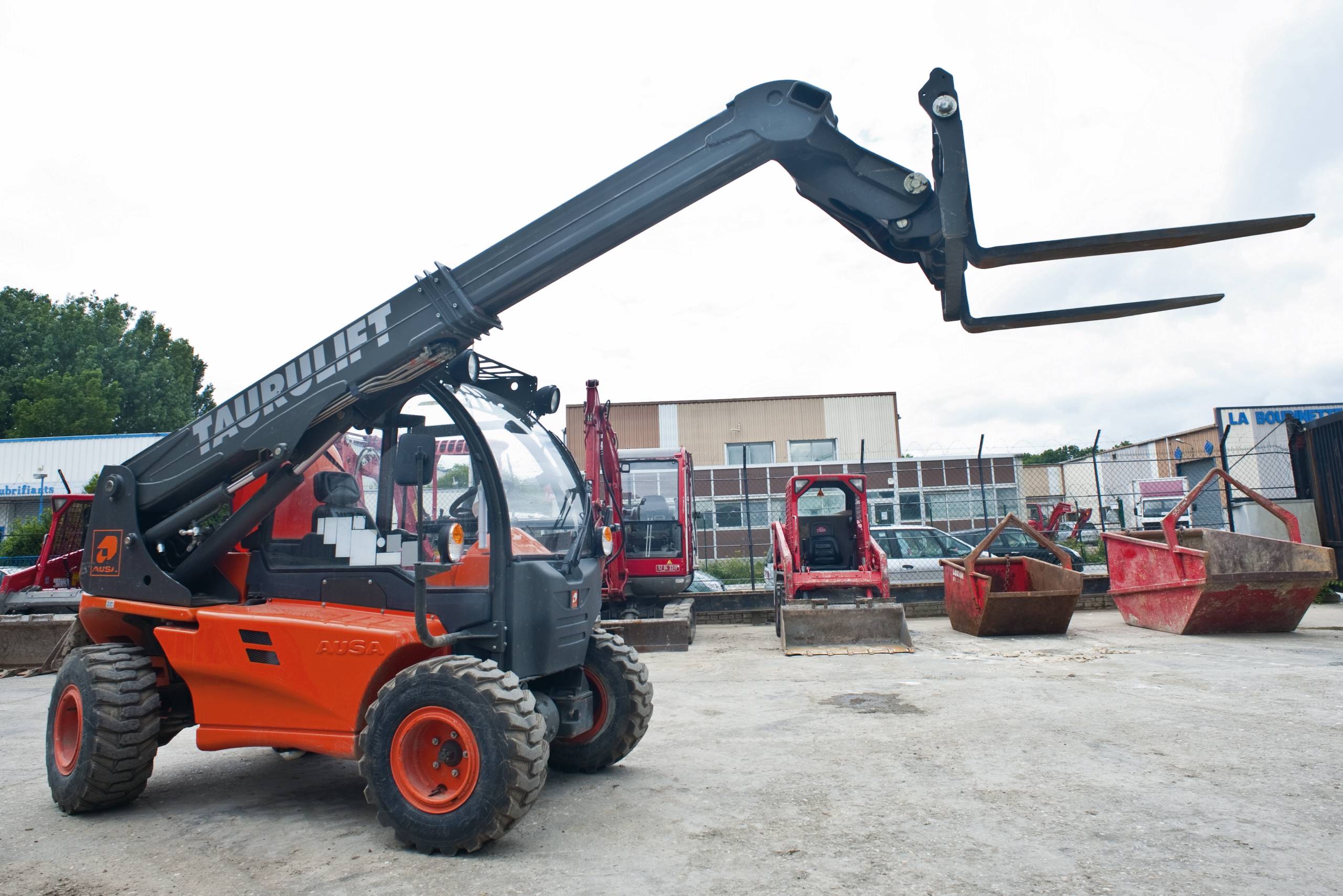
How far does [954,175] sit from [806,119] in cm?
78

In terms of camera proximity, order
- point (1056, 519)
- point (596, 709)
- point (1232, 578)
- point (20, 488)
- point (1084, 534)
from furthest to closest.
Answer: point (20, 488)
point (1084, 534)
point (1056, 519)
point (1232, 578)
point (596, 709)

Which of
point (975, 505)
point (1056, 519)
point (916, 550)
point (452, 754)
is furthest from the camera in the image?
point (975, 505)

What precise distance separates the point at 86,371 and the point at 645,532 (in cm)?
3563

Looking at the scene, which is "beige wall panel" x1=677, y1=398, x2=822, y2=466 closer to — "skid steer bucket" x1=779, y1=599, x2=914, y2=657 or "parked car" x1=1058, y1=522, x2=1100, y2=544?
"parked car" x1=1058, y1=522, x2=1100, y2=544

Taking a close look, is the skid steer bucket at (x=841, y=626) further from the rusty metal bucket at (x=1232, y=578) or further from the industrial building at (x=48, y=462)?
the industrial building at (x=48, y=462)

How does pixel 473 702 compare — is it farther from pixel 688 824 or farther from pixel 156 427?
pixel 156 427

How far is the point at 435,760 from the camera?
3.94 meters

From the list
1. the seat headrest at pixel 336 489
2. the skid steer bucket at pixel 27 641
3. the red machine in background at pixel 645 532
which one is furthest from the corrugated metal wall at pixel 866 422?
the seat headrest at pixel 336 489

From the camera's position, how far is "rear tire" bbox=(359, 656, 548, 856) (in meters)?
3.67

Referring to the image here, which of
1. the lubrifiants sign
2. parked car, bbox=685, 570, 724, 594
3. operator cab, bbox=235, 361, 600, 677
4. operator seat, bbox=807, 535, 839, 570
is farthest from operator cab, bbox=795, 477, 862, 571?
the lubrifiants sign

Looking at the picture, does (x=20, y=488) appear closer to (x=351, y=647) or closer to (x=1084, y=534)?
(x=351, y=647)

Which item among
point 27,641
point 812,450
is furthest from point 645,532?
point 812,450

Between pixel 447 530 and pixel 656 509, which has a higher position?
pixel 656 509

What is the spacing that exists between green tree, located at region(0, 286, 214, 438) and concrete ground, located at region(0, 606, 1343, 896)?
3550 centimetres
